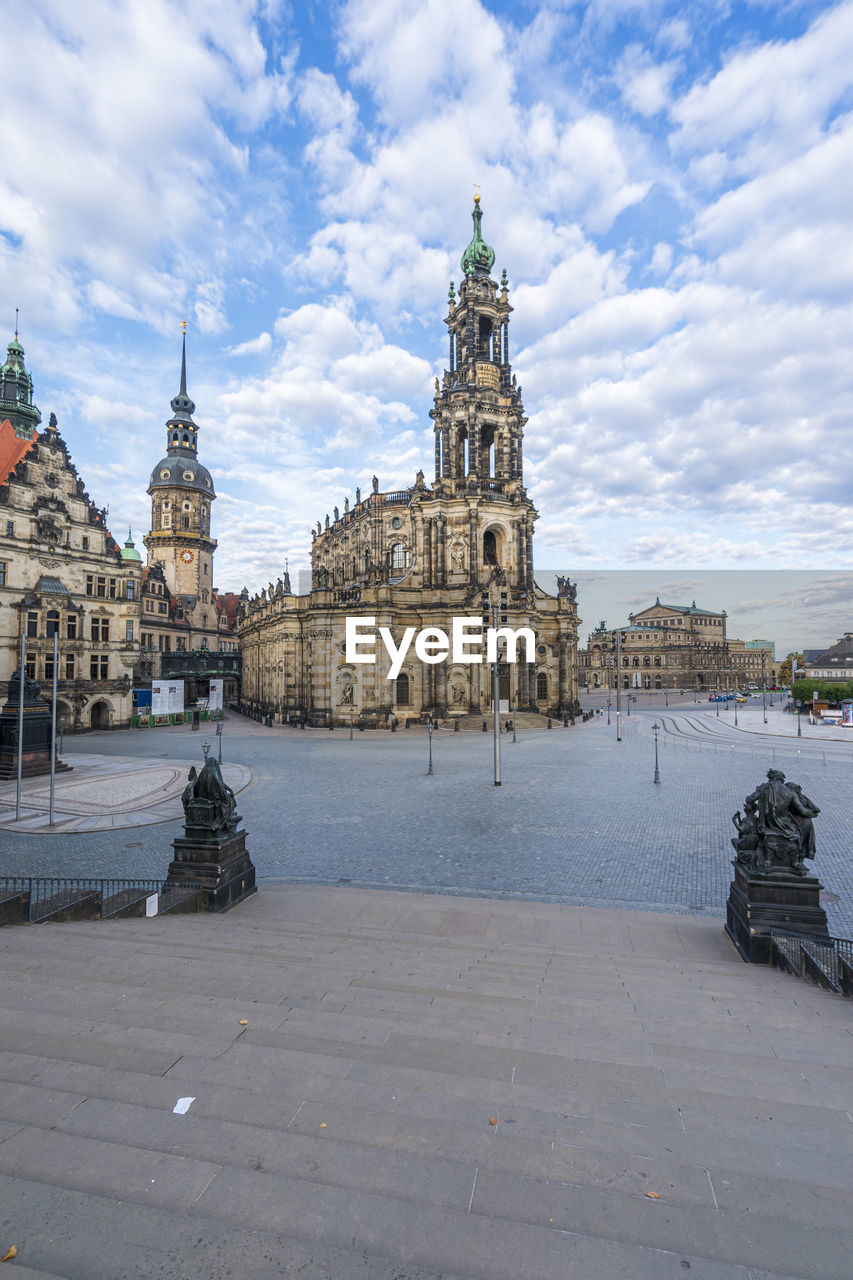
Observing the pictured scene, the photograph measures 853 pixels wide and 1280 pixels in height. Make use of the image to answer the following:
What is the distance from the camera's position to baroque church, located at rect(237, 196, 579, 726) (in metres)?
51.0

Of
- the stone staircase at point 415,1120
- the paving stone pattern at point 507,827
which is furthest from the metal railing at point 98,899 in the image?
the paving stone pattern at point 507,827

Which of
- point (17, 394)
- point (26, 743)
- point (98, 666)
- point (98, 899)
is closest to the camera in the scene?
point (98, 899)

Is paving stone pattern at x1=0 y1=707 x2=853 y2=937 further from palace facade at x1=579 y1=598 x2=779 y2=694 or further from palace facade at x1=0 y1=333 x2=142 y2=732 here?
palace facade at x1=579 y1=598 x2=779 y2=694

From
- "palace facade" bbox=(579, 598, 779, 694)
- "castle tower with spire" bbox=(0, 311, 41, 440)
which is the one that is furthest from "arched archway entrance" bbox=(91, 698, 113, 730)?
"palace facade" bbox=(579, 598, 779, 694)

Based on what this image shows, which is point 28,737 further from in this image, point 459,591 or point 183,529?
point 183,529

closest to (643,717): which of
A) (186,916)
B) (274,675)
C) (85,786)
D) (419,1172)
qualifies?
(274,675)

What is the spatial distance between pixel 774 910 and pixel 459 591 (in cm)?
4481

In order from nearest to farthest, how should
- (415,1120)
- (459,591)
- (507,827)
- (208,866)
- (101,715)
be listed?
(415,1120) → (208,866) → (507,827) → (101,715) → (459,591)

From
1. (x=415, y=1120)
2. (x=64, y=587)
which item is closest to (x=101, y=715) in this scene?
(x=64, y=587)

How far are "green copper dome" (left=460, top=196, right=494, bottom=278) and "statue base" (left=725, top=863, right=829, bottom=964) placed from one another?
6406 centimetres

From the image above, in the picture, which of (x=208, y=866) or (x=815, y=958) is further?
(x=208, y=866)

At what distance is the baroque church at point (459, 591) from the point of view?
5103 centimetres

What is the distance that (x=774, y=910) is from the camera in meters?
8.49

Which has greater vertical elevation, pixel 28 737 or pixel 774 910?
pixel 28 737
